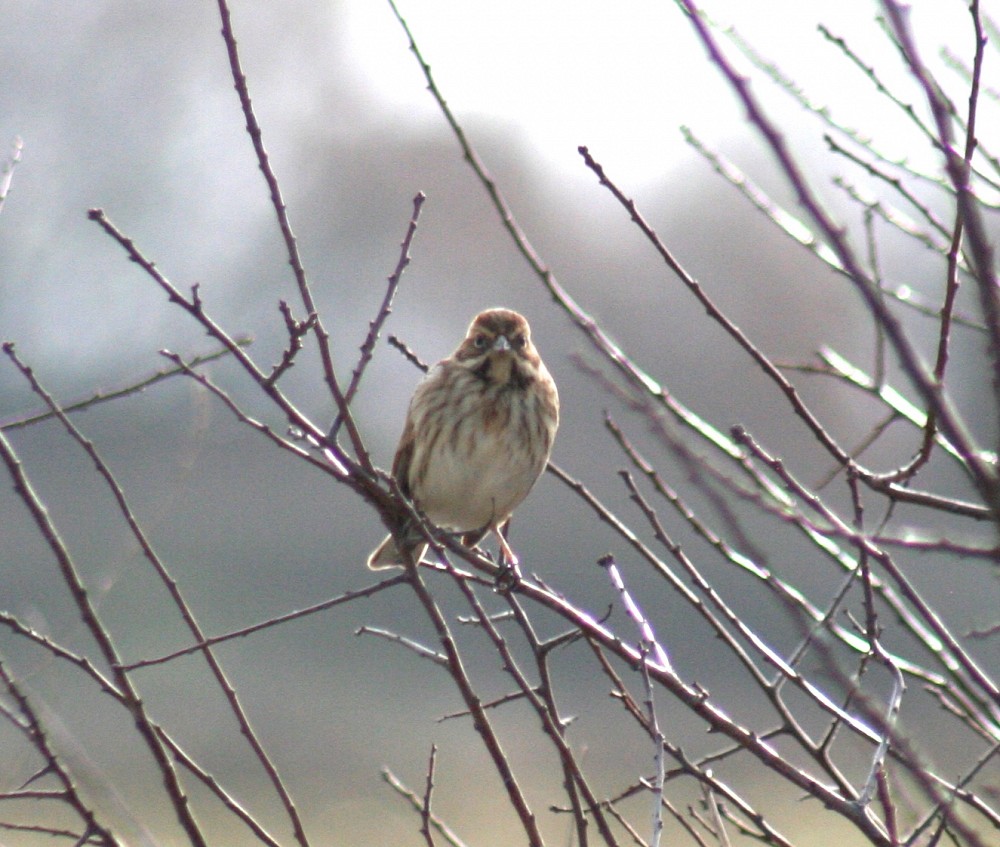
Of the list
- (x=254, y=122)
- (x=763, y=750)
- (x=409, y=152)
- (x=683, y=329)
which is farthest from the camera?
(x=409, y=152)

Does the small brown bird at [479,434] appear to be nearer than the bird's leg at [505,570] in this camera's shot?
No

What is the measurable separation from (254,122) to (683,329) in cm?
2573

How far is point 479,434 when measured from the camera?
18.8 ft

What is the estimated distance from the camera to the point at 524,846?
11.8 metres

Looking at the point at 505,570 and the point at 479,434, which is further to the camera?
the point at 479,434

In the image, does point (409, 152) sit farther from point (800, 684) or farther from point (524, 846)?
point (800, 684)

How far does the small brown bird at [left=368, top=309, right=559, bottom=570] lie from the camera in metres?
5.74

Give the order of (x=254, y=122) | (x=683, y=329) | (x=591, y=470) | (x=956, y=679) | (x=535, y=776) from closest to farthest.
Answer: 1. (x=956, y=679)
2. (x=254, y=122)
3. (x=535, y=776)
4. (x=591, y=470)
5. (x=683, y=329)

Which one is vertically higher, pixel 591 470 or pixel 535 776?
pixel 591 470

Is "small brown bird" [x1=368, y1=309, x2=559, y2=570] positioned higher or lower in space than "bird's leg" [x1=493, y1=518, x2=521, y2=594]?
higher

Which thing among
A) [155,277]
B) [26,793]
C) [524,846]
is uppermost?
[524,846]

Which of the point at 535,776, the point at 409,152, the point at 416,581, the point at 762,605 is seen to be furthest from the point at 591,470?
the point at 416,581

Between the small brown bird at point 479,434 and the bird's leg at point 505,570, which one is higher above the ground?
the small brown bird at point 479,434

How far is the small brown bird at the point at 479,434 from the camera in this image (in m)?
5.74
